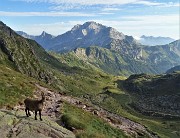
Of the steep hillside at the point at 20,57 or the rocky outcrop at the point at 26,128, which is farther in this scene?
the steep hillside at the point at 20,57

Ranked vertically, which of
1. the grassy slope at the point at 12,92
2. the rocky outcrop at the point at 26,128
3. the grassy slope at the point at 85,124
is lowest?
the grassy slope at the point at 85,124

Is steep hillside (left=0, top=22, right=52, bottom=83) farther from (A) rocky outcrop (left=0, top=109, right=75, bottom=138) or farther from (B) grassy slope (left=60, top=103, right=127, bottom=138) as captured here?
(A) rocky outcrop (left=0, top=109, right=75, bottom=138)

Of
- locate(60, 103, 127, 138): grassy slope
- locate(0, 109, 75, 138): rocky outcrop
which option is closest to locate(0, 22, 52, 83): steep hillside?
locate(60, 103, 127, 138): grassy slope

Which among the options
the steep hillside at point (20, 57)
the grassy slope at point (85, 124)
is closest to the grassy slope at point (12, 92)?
the grassy slope at point (85, 124)

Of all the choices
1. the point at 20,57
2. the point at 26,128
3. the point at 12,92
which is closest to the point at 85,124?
the point at 26,128

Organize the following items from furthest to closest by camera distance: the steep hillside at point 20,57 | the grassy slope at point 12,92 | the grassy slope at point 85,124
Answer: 1. the steep hillside at point 20,57
2. the grassy slope at point 12,92
3. the grassy slope at point 85,124

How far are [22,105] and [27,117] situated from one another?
9.16 m

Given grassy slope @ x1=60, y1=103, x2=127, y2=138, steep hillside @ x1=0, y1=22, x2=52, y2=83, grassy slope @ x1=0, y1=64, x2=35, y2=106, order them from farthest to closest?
steep hillside @ x1=0, y1=22, x2=52, y2=83
grassy slope @ x1=0, y1=64, x2=35, y2=106
grassy slope @ x1=60, y1=103, x2=127, y2=138

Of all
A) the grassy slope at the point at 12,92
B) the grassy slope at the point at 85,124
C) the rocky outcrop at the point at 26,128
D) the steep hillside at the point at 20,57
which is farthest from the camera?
the steep hillside at the point at 20,57

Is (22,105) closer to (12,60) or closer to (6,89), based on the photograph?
(6,89)

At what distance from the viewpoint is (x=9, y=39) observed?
7215 inches

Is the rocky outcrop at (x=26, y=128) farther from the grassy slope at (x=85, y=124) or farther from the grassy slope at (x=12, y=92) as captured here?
the grassy slope at (x=12, y=92)

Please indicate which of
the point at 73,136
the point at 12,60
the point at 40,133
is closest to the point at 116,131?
the point at 73,136

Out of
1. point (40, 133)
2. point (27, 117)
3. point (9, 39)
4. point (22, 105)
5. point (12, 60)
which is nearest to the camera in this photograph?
point (40, 133)
